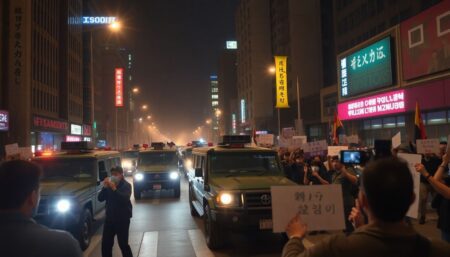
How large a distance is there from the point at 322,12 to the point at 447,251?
7818 cm

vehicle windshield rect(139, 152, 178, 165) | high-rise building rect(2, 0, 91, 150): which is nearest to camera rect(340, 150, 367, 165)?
vehicle windshield rect(139, 152, 178, 165)

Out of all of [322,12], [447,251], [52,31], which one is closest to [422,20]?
[447,251]

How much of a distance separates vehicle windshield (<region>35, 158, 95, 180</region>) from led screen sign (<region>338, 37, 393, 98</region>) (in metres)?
23.7

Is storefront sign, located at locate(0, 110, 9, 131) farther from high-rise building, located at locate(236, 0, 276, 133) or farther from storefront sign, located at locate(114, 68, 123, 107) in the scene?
high-rise building, located at locate(236, 0, 276, 133)

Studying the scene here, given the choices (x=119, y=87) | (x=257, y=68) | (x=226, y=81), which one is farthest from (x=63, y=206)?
(x=226, y=81)

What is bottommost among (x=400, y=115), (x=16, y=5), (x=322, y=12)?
(x=400, y=115)

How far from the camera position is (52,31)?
167 ft

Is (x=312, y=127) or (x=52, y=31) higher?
(x=52, y=31)

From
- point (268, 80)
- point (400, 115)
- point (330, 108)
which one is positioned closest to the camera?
point (400, 115)

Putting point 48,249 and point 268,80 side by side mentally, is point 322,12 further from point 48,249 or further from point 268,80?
point 48,249

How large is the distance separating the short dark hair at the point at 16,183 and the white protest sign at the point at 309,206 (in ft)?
5.80

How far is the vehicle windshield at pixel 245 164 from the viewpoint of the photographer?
1113cm

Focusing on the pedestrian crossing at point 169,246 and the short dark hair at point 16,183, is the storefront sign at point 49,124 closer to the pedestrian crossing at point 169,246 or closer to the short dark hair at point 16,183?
the pedestrian crossing at point 169,246

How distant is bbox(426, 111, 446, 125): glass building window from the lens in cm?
2622
